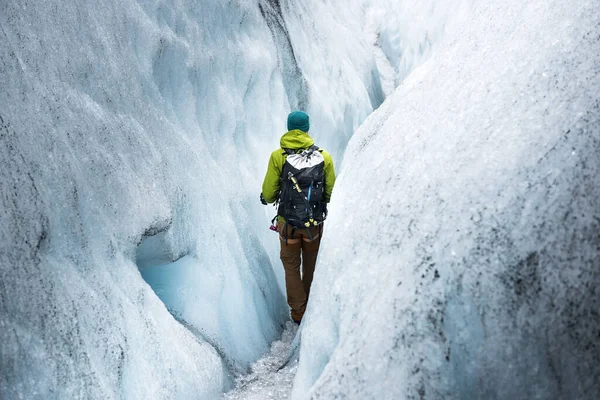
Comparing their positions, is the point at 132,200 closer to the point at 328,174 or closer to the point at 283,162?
the point at 283,162

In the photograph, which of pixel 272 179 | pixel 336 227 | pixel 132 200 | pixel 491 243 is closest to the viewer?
pixel 491 243

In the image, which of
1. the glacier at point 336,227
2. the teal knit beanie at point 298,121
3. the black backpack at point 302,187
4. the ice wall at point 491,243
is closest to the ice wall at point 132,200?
the glacier at point 336,227

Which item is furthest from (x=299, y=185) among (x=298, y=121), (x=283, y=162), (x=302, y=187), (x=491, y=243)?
(x=491, y=243)

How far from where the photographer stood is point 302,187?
3789mm

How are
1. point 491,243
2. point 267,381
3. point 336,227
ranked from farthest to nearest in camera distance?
point 267,381
point 336,227
point 491,243

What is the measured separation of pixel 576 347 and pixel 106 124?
246cm

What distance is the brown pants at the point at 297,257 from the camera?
13.1 feet

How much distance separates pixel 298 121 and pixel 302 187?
0.47 meters

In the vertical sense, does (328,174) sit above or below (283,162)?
below

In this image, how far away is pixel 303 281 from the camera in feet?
14.4

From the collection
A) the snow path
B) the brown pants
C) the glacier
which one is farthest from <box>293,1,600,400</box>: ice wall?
the brown pants

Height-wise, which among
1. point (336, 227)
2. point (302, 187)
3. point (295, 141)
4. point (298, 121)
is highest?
point (298, 121)

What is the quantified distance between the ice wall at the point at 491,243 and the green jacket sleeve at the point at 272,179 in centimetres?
150

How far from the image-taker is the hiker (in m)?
3.77
